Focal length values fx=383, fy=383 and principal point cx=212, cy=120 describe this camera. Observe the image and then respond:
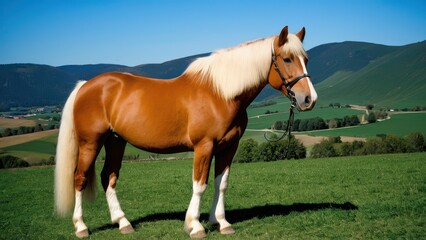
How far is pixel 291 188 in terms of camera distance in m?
10.8

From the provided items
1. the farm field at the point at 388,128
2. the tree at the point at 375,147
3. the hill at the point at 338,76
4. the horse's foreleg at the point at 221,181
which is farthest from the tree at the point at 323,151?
the horse's foreleg at the point at 221,181

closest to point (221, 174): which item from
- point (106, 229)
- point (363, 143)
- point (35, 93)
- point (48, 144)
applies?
point (106, 229)

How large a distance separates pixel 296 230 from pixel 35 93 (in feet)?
405

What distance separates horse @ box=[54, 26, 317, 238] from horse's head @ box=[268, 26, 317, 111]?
0.01m

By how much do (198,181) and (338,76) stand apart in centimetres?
12989

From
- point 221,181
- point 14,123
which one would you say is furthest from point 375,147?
point 14,123

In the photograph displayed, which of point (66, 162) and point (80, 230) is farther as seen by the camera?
point (66, 162)

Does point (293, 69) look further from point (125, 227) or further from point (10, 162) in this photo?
point (10, 162)

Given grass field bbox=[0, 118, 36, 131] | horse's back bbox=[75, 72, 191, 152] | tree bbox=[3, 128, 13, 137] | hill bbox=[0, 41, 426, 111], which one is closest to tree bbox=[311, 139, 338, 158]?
hill bbox=[0, 41, 426, 111]

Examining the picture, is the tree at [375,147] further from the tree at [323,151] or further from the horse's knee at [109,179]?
the horse's knee at [109,179]

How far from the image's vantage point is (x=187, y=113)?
5914mm

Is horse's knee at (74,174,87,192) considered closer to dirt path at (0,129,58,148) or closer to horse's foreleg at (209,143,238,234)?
horse's foreleg at (209,143,238,234)

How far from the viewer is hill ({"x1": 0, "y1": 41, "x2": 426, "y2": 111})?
7838cm

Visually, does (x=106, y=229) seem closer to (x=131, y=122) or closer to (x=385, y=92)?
(x=131, y=122)
